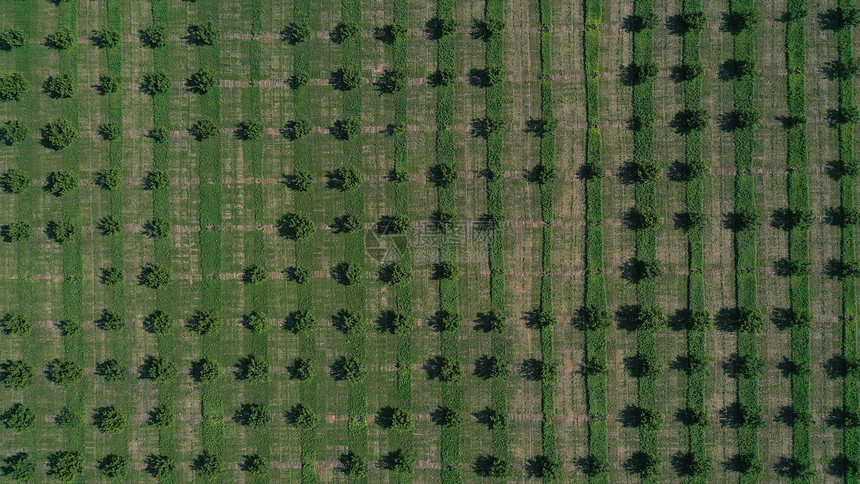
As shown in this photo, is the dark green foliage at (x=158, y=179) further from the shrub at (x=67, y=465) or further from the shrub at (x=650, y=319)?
the shrub at (x=650, y=319)

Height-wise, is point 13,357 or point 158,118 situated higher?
point 158,118

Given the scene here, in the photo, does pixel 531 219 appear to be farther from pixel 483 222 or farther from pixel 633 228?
pixel 633 228

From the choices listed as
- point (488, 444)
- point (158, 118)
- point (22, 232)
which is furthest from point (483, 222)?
point (22, 232)

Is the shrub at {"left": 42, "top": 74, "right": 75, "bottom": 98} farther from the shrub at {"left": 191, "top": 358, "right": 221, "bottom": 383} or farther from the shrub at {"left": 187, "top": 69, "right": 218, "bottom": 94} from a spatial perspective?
the shrub at {"left": 191, "top": 358, "right": 221, "bottom": 383}

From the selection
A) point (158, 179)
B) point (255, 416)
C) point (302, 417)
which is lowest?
point (302, 417)

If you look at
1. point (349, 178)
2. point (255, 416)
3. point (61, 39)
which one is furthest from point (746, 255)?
point (61, 39)

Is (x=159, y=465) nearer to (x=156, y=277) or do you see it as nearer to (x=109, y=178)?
(x=156, y=277)

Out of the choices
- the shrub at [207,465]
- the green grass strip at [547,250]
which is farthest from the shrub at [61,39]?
the green grass strip at [547,250]
